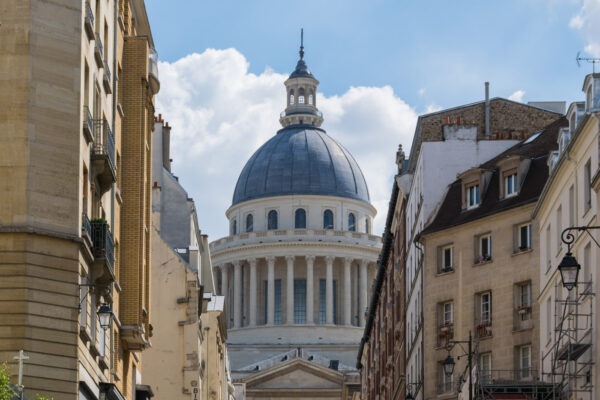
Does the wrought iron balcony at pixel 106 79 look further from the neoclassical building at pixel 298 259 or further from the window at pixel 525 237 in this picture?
the neoclassical building at pixel 298 259

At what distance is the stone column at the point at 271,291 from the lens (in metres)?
182

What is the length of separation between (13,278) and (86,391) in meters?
3.97

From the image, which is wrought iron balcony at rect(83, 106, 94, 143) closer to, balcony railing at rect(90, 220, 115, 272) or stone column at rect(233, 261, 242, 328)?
balcony railing at rect(90, 220, 115, 272)

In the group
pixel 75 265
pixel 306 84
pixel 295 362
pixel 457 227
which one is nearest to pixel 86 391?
pixel 75 265

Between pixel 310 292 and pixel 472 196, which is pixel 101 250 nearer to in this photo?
pixel 472 196

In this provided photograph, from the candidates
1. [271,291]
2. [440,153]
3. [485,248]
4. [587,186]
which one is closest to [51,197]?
[587,186]

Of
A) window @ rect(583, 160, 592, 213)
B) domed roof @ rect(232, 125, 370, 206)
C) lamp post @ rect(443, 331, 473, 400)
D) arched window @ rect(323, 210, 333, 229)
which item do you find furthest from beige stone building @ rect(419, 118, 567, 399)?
domed roof @ rect(232, 125, 370, 206)

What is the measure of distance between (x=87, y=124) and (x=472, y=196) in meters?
28.4

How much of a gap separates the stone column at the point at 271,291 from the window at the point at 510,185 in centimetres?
12702

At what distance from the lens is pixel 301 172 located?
187m

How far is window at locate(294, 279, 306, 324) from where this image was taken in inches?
7205

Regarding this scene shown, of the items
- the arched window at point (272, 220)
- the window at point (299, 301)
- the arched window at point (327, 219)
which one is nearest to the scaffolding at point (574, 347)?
the window at point (299, 301)

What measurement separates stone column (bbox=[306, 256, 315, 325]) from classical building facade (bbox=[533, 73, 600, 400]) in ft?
449

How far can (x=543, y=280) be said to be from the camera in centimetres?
4638
